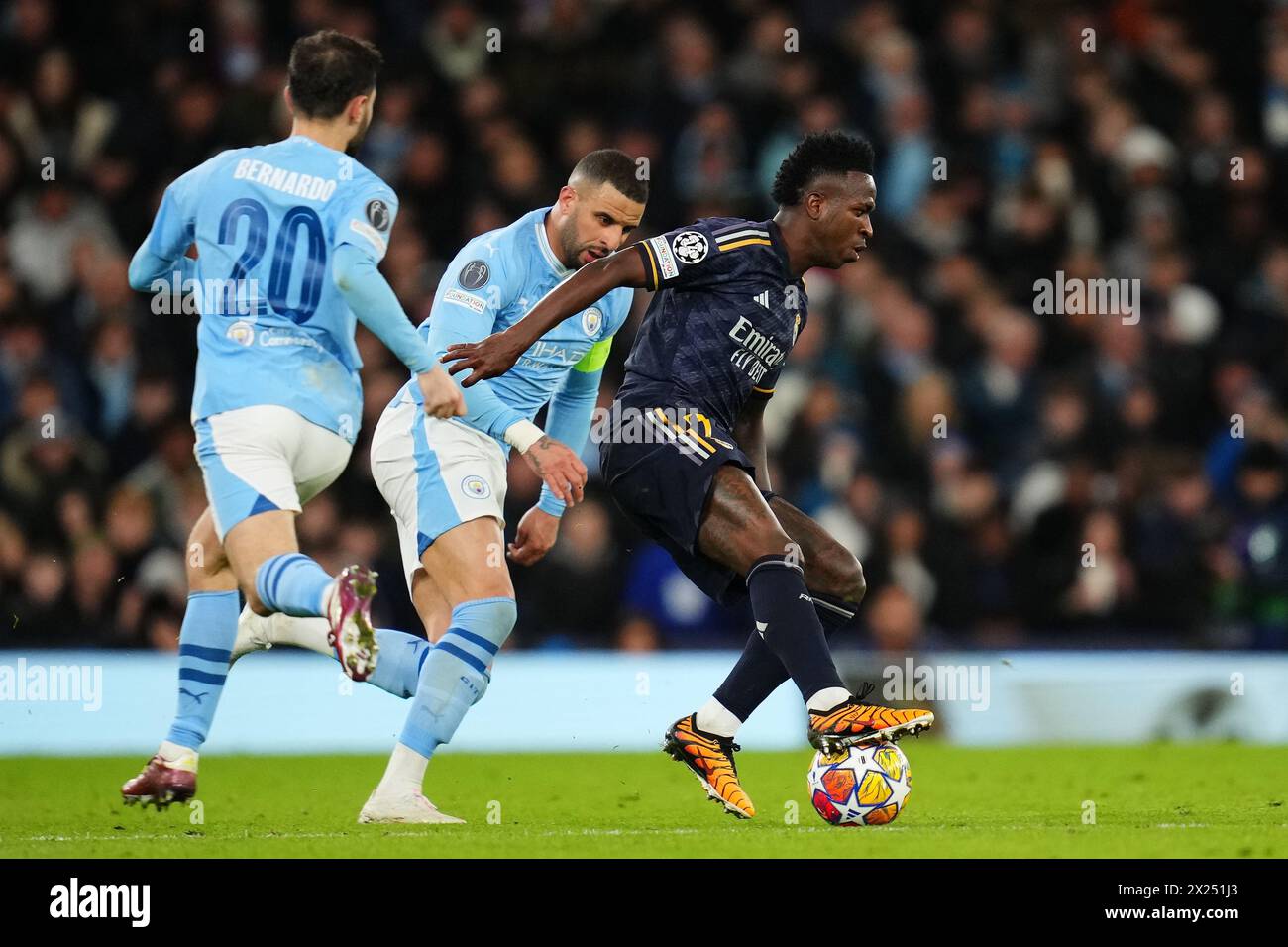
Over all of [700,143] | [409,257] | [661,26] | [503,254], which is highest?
[661,26]

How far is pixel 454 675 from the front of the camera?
5.92 metres

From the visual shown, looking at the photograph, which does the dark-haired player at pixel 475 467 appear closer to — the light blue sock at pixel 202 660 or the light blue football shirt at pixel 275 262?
the light blue sock at pixel 202 660

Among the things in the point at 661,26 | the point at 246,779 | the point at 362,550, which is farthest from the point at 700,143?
the point at 246,779

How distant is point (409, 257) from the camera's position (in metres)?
11.8

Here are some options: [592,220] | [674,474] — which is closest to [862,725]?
[674,474]

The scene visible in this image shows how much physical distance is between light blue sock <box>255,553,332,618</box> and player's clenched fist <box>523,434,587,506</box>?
78 cm

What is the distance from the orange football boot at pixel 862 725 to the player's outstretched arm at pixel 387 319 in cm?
144

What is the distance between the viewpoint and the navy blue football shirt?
6.06m

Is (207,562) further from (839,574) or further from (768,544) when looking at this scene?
(839,574)

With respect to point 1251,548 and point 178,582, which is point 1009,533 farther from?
point 178,582

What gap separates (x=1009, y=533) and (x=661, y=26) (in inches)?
202

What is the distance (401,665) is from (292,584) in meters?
1.01

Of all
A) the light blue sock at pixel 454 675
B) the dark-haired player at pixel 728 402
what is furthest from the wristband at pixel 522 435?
the light blue sock at pixel 454 675

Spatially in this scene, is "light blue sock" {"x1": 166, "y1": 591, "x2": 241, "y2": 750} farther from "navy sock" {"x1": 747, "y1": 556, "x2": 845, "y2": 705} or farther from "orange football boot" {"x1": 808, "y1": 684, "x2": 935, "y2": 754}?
"orange football boot" {"x1": 808, "y1": 684, "x2": 935, "y2": 754}
